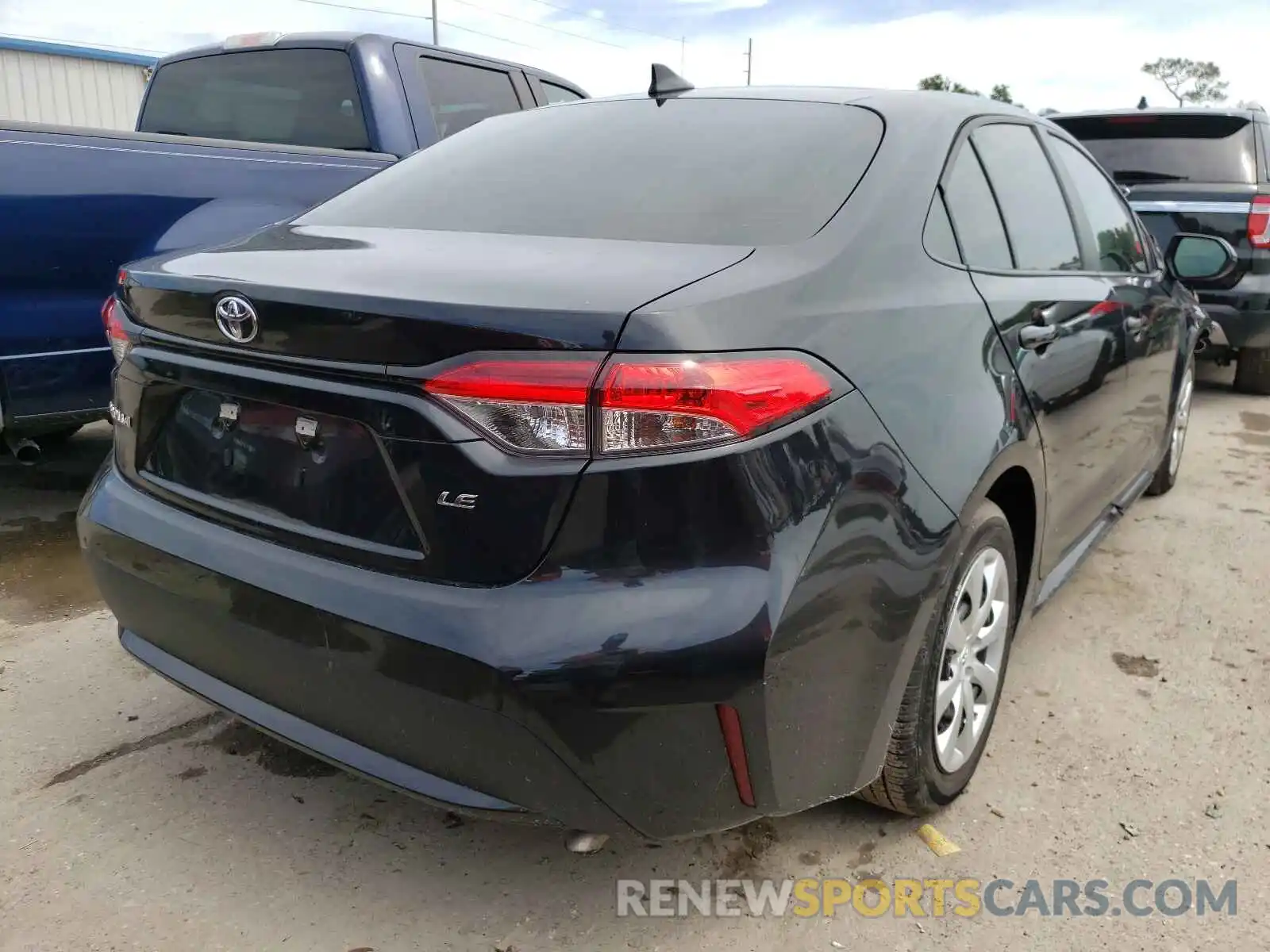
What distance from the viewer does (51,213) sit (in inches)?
132

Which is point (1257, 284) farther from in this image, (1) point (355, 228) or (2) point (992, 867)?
(1) point (355, 228)

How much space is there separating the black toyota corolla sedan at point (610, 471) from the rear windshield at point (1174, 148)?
4.73m

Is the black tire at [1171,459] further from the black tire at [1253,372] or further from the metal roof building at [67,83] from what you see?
the metal roof building at [67,83]

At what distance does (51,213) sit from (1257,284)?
6.32 m

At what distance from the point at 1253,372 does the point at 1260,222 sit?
50.4 inches

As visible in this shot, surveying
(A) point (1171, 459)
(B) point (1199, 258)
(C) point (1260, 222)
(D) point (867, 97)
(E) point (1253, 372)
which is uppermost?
(D) point (867, 97)

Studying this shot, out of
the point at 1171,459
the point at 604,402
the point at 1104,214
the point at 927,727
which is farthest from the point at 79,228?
the point at 1171,459

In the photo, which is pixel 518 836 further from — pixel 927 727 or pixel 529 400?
pixel 529 400

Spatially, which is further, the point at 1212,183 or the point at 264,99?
the point at 1212,183

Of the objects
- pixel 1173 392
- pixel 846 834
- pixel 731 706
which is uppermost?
pixel 731 706

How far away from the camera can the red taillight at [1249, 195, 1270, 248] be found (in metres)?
6.16

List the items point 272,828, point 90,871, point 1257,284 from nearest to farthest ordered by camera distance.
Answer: point 90,871
point 272,828
point 1257,284

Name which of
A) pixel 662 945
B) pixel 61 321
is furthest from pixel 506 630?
pixel 61 321

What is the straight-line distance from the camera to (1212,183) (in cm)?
630
